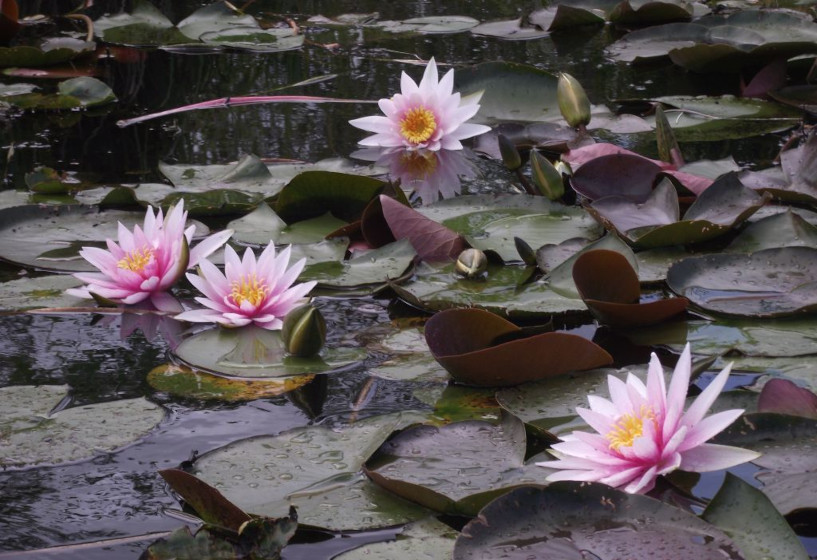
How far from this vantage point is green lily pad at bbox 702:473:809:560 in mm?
1146

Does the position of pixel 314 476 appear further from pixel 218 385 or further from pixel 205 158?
pixel 205 158

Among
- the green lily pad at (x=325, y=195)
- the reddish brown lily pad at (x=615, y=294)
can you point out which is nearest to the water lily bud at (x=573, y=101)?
the green lily pad at (x=325, y=195)

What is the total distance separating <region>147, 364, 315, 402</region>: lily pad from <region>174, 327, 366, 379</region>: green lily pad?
0.01 m

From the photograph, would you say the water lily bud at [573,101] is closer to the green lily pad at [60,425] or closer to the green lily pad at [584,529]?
the green lily pad at [60,425]

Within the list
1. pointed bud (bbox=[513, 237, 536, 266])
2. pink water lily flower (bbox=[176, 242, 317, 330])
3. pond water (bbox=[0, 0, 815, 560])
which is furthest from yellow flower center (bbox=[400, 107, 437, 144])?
pink water lily flower (bbox=[176, 242, 317, 330])

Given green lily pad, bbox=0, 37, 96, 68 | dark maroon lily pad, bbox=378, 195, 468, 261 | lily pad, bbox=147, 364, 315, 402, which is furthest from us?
green lily pad, bbox=0, 37, 96, 68

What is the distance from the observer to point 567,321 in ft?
Answer: 6.23

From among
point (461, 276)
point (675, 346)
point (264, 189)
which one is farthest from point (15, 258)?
point (675, 346)

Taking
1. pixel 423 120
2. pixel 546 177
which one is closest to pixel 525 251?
pixel 546 177

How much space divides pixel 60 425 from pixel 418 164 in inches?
58.4

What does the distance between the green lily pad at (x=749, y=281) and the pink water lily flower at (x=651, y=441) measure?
0.55m

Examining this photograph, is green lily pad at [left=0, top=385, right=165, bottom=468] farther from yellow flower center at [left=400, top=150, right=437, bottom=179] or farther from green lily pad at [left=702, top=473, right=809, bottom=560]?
yellow flower center at [left=400, top=150, right=437, bottom=179]

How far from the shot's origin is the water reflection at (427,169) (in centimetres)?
257

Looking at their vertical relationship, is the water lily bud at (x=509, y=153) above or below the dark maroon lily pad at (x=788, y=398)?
above
